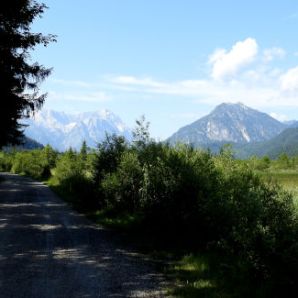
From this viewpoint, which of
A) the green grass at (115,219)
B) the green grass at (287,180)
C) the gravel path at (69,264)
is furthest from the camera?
the green grass at (115,219)

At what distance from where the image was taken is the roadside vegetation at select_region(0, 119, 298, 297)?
31.3 feet

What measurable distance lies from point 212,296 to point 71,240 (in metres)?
7.35

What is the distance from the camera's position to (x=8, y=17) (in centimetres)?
1894

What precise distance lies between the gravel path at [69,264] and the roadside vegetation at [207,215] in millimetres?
920

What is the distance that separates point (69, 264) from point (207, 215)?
4.30 metres

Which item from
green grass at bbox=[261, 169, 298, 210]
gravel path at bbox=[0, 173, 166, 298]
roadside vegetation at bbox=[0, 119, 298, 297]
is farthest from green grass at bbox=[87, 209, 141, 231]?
green grass at bbox=[261, 169, 298, 210]

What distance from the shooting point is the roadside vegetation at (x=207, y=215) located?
9.55 m

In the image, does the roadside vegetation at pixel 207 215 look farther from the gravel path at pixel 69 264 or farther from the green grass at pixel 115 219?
the gravel path at pixel 69 264

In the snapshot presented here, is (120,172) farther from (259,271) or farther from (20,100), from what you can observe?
(259,271)

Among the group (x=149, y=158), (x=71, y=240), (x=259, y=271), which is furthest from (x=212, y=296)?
(x=149, y=158)

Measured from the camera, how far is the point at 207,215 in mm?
13430

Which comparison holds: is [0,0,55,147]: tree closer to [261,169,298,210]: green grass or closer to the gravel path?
the gravel path

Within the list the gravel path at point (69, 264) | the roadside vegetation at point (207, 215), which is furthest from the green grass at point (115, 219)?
the gravel path at point (69, 264)

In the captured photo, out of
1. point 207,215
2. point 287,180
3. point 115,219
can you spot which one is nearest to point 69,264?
point 207,215
